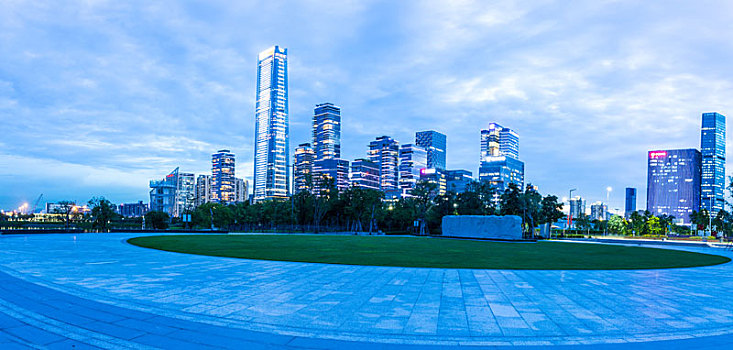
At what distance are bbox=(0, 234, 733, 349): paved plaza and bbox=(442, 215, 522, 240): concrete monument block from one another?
42225 millimetres

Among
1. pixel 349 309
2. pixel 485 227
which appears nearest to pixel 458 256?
pixel 349 309

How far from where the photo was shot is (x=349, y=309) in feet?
33.1

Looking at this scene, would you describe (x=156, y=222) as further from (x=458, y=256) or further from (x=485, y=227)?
(x=458, y=256)

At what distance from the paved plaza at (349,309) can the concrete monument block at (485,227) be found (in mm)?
42225

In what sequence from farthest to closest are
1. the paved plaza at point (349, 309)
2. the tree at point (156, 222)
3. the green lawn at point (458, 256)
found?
the tree at point (156, 222) < the green lawn at point (458, 256) < the paved plaza at point (349, 309)

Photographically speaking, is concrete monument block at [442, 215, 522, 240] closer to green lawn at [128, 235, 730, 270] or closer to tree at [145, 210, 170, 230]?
green lawn at [128, 235, 730, 270]

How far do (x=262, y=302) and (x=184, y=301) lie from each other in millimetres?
1943

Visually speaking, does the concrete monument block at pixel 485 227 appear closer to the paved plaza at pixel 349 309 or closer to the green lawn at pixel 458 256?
the green lawn at pixel 458 256

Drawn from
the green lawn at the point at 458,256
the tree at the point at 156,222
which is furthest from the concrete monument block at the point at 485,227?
the tree at the point at 156,222

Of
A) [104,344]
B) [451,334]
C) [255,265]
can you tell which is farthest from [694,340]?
[255,265]

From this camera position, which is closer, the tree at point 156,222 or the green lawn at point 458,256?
the green lawn at point 458,256


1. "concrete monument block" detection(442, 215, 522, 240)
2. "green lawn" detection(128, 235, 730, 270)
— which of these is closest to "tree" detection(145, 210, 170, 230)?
"green lawn" detection(128, 235, 730, 270)

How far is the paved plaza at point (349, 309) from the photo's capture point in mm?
7652

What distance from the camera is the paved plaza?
765cm
